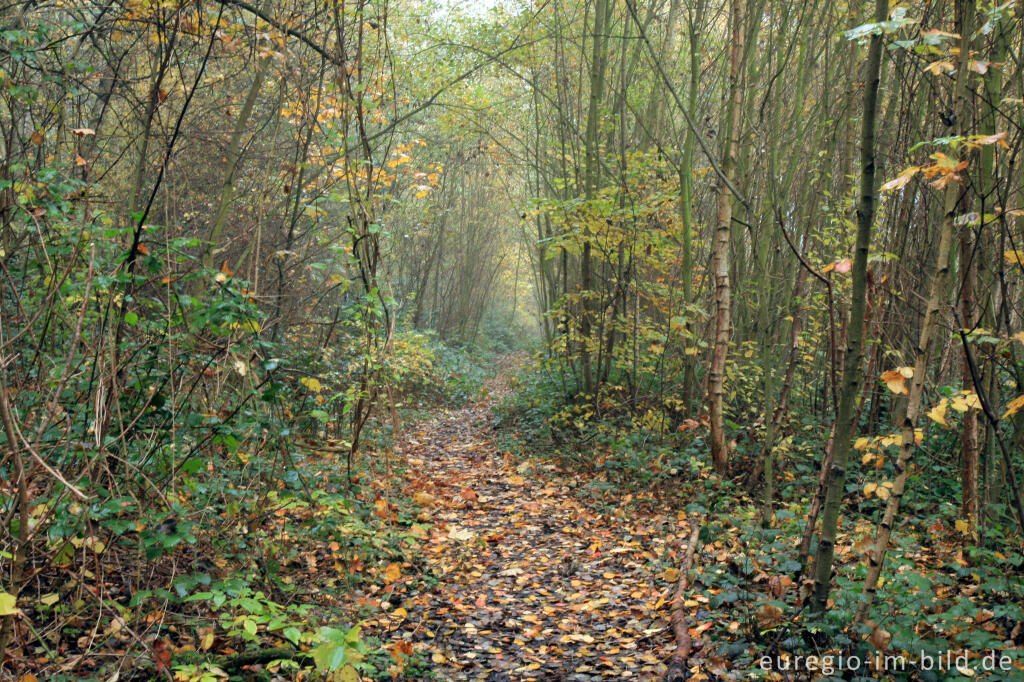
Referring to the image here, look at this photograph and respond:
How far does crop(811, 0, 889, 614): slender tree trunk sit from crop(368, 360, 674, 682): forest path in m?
0.97

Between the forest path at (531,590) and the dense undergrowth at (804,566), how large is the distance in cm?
34

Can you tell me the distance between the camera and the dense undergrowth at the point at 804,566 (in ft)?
9.23

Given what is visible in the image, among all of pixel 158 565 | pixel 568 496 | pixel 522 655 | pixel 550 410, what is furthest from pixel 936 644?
pixel 550 410

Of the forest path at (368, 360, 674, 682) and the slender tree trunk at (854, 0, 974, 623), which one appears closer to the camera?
the slender tree trunk at (854, 0, 974, 623)

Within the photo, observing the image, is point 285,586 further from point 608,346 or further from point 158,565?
point 608,346

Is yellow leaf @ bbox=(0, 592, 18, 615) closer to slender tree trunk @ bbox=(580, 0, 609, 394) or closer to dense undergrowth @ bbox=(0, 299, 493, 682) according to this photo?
dense undergrowth @ bbox=(0, 299, 493, 682)

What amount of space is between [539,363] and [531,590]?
569 cm

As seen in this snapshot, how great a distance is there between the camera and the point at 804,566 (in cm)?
359

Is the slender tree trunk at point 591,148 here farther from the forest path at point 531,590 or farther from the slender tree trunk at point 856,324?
the slender tree trunk at point 856,324

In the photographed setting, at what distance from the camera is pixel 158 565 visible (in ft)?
11.1

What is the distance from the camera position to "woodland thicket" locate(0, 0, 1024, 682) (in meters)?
2.93

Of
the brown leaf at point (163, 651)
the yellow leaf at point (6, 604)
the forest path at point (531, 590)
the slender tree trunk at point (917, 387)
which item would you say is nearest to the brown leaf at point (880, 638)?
the slender tree trunk at point (917, 387)

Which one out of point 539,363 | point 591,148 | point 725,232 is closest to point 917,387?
point 725,232

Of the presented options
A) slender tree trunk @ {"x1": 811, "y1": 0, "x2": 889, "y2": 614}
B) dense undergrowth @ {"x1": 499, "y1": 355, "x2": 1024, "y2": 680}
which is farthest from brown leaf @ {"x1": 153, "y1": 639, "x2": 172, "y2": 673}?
slender tree trunk @ {"x1": 811, "y1": 0, "x2": 889, "y2": 614}
